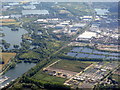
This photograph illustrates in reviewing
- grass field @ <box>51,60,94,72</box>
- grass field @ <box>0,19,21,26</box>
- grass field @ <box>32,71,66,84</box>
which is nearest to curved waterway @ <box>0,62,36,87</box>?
grass field @ <box>32,71,66,84</box>

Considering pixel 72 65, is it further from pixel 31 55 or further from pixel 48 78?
pixel 31 55

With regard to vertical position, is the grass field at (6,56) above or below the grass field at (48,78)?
above

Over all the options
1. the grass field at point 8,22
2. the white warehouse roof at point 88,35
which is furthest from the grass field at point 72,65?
the grass field at point 8,22

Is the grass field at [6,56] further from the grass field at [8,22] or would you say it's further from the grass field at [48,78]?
the grass field at [8,22]

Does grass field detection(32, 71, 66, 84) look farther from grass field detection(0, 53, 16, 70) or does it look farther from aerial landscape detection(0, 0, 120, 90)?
grass field detection(0, 53, 16, 70)

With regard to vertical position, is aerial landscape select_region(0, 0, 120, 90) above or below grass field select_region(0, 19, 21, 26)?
below

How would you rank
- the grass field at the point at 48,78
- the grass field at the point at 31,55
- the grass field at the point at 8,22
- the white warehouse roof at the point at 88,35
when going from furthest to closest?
the grass field at the point at 8,22 → the white warehouse roof at the point at 88,35 → the grass field at the point at 31,55 → the grass field at the point at 48,78

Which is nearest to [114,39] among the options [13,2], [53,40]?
[53,40]

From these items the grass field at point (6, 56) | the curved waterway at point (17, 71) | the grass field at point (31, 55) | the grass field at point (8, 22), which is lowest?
the curved waterway at point (17, 71)
